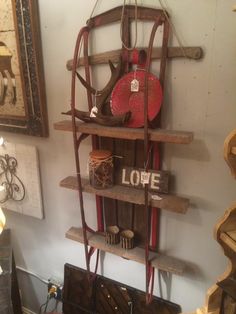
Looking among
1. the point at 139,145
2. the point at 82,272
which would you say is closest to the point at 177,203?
the point at 139,145

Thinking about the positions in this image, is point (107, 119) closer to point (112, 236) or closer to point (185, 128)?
point (185, 128)

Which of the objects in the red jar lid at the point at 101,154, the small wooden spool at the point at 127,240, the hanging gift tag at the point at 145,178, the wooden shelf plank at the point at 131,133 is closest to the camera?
the wooden shelf plank at the point at 131,133

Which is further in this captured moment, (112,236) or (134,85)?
(112,236)

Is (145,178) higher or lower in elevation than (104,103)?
lower

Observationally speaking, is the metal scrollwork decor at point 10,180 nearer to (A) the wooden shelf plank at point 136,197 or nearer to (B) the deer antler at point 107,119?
(A) the wooden shelf plank at point 136,197

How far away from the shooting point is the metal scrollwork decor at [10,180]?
159cm

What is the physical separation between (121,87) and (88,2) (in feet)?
1.25

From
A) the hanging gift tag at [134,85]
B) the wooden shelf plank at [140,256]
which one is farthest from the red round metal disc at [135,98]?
the wooden shelf plank at [140,256]

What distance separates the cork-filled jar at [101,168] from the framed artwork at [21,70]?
383mm

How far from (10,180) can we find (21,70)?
0.67m

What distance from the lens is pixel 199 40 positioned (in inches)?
38.1

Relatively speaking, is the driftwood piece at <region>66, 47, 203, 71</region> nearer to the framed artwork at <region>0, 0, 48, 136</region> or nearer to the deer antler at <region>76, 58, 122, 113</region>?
the deer antler at <region>76, 58, 122, 113</region>

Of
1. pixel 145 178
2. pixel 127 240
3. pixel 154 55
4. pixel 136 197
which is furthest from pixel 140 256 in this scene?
pixel 154 55

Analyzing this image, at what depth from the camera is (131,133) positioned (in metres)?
1.00
